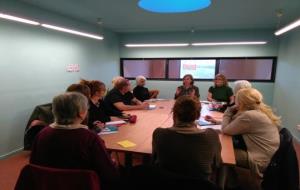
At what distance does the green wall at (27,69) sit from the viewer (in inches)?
133

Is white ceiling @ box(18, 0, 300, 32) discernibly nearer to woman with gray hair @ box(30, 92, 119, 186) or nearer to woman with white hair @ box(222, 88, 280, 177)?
woman with white hair @ box(222, 88, 280, 177)

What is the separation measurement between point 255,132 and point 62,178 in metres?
1.77

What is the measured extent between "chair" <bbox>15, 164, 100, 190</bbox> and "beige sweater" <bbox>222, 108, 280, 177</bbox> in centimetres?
153

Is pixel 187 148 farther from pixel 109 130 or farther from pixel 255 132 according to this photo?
pixel 109 130

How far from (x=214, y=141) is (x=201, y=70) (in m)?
5.21

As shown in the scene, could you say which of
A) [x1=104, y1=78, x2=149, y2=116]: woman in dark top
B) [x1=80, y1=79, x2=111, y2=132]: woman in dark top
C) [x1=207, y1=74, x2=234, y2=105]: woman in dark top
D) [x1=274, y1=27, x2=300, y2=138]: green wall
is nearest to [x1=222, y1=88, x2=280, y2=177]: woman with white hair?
[x1=80, y1=79, x2=111, y2=132]: woman in dark top

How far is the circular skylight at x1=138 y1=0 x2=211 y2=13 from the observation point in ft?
11.1

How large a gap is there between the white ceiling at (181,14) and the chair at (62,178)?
9.61ft

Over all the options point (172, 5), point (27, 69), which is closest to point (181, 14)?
point (172, 5)

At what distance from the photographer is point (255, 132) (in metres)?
2.05

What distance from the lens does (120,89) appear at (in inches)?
136

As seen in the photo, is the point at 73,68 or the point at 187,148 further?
the point at 73,68

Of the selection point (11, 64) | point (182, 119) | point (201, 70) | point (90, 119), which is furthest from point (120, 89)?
point (201, 70)

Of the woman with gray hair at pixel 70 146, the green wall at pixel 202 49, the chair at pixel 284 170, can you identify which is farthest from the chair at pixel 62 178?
the green wall at pixel 202 49
